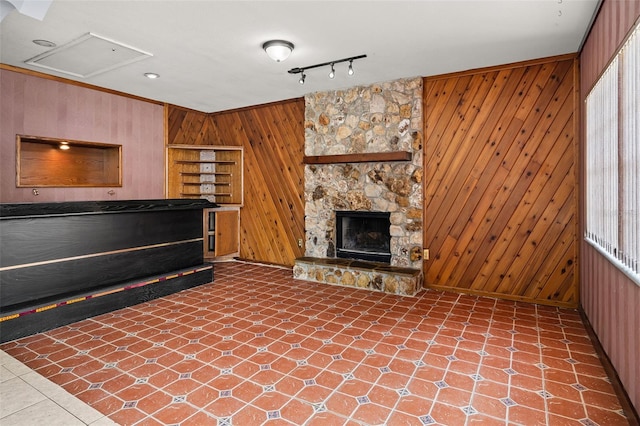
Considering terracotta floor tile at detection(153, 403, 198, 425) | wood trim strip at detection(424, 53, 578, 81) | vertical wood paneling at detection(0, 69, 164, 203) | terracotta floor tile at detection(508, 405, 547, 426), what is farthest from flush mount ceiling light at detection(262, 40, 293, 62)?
terracotta floor tile at detection(508, 405, 547, 426)

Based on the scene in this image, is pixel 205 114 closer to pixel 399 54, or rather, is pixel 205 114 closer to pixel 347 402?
pixel 399 54

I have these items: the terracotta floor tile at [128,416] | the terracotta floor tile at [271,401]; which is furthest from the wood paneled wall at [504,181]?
the terracotta floor tile at [128,416]

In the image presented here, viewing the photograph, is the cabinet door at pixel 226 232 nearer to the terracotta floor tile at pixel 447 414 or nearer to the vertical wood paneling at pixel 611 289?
the terracotta floor tile at pixel 447 414

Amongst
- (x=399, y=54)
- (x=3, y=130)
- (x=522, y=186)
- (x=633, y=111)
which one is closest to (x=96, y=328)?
(x=3, y=130)

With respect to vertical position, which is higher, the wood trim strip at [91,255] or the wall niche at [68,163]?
the wall niche at [68,163]

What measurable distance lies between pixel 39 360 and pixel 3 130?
2973 mm

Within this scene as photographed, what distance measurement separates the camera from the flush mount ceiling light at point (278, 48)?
344 cm

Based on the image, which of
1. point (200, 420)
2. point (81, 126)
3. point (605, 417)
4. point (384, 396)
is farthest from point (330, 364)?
point (81, 126)

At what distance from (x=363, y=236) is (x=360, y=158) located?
116 centimetres

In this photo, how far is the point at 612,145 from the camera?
2.46m

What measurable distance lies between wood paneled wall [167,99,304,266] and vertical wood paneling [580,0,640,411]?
361cm

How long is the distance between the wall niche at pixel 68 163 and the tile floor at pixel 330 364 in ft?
8.27

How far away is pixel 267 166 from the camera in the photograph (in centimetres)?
595

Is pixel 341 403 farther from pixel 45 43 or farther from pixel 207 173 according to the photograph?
pixel 207 173
